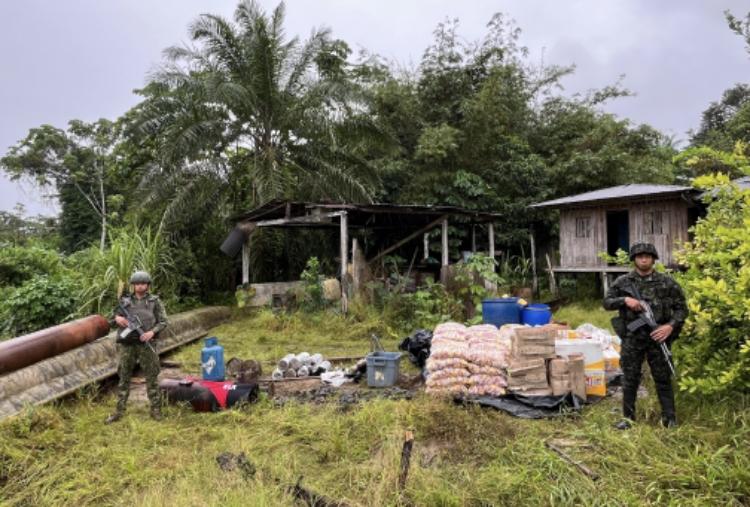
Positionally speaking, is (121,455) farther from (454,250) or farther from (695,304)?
(454,250)

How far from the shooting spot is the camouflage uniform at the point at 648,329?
4.26 metres

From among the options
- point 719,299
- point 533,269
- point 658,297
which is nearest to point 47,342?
point 658,297

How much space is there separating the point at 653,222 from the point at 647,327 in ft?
32.6

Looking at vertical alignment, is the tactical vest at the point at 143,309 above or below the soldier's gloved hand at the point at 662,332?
above

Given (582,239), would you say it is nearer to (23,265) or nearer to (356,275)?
(356,275)

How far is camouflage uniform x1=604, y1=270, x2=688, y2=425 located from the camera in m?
4.26

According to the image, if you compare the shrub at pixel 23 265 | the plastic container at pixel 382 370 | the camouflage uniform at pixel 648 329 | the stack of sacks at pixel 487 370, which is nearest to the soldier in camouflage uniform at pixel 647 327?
the camouflage uniform at pixel 648 329

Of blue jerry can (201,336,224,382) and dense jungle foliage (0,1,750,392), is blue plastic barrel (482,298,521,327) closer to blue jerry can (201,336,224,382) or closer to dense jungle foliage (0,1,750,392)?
dense jungle foliage (0,1,750,392)

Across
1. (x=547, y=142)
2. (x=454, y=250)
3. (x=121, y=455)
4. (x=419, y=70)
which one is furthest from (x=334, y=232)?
(x=121, y=455)

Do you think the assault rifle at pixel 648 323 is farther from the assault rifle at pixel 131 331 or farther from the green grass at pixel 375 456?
the assault rifle at pixel 131 331

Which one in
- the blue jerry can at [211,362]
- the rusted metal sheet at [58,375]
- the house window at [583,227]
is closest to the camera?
the rusted metal sheet at [58,375]

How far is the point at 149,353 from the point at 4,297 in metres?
6.10

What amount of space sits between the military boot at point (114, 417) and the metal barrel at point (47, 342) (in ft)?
4.25

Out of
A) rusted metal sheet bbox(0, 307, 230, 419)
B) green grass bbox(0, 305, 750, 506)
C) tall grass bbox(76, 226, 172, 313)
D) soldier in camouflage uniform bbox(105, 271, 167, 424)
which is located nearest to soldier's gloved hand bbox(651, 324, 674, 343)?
green grass bbox(0, 305, 750, 506)
